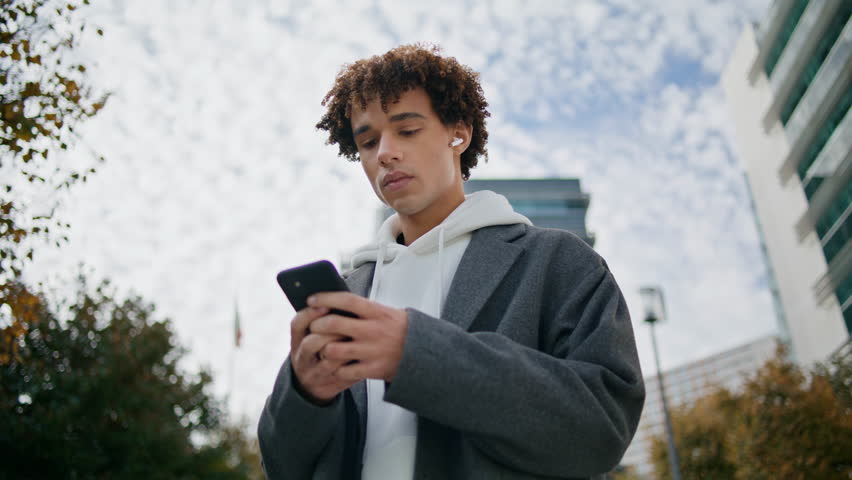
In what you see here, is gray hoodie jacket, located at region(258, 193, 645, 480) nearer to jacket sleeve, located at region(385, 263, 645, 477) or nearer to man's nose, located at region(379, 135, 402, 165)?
jacket sleeve, located at region(385, 263, 645, 477)

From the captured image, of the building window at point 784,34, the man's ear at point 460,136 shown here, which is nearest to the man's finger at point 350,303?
the man's ear at point 460,136

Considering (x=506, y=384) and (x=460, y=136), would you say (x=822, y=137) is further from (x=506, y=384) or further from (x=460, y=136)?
(x=506, y=384)

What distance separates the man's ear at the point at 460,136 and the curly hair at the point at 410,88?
0.08 feet

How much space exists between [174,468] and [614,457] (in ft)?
71.5

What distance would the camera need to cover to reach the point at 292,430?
71.4 inches

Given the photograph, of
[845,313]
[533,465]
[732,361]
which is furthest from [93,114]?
[732,361]

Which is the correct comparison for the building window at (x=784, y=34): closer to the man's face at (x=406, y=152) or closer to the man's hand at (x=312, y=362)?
the man's face at (x=406, y=152)

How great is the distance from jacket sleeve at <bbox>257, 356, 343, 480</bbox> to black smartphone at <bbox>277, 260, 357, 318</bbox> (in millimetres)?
291

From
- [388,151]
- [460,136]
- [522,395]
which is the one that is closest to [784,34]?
[460,136]

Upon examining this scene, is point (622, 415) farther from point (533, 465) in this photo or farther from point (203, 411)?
point (203, 411)

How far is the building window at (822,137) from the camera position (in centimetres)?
3278

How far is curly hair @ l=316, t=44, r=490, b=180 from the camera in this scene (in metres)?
2.41

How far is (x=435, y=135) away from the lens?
7.75 feet

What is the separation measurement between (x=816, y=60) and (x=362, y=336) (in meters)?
41.0
